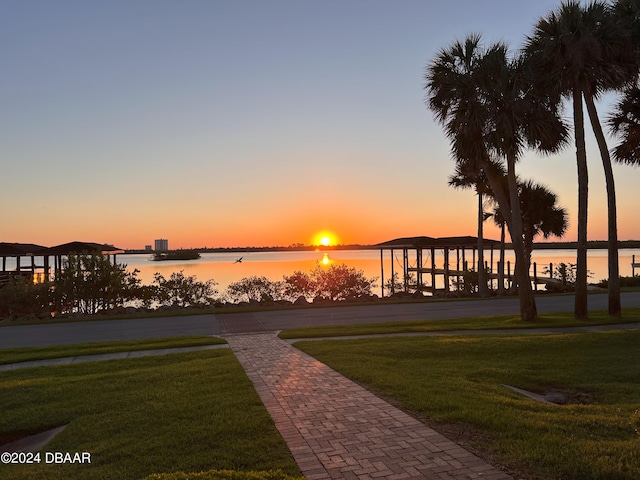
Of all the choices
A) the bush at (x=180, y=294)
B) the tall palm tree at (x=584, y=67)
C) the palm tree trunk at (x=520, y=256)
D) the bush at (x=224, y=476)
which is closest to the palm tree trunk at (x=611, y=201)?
the tall palm tree at (x=584, y=67)

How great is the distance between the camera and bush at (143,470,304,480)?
14.8 ft

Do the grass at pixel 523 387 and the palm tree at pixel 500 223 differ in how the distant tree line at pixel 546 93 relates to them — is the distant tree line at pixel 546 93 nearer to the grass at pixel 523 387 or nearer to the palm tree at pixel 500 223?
the grass at pixel 523 387

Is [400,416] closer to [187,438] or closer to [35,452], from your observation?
[187,438]

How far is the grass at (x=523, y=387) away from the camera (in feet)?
16.4

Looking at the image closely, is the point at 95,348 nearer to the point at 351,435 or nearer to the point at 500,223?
the point at 351,435

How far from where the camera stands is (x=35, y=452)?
575 cm

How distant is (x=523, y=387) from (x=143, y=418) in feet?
18.8

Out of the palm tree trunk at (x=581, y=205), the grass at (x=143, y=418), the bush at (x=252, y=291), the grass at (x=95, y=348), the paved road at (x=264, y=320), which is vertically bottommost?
the paved road at (x=264, y=320)

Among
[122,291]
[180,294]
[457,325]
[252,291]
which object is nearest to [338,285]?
[252,291]

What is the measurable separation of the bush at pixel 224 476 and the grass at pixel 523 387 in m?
2.03

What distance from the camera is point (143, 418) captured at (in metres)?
6.40

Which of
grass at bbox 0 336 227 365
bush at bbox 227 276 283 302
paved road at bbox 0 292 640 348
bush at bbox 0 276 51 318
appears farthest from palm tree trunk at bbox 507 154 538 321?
bush at bbox 0 276 51 318

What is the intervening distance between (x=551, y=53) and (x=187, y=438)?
15.5m

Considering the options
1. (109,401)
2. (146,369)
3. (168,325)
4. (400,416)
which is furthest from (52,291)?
(400,416)
